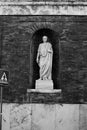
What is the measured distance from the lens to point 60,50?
13141 millimetres

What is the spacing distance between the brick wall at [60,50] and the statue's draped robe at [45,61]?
18.5 inches

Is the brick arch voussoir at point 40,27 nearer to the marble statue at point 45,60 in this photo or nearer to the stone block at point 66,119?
the marble statue at point 45,60

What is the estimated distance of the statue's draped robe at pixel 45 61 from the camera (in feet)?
42.4

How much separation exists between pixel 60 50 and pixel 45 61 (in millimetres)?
821

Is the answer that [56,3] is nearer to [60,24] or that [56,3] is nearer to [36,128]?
[60,24]

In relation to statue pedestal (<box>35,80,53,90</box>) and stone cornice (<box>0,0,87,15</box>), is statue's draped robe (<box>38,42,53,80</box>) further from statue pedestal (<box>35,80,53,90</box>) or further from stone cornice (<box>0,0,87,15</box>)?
stone cornice (<box>0,0,87,15</box>)

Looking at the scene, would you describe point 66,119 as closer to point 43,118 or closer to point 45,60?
point 43,118

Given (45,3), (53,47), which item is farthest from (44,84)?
(45,3)

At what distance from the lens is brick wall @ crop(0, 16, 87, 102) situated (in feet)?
42.2

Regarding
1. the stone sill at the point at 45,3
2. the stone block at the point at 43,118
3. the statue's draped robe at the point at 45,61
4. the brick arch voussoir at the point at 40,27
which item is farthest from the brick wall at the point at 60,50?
the stone block at the point at 43,118

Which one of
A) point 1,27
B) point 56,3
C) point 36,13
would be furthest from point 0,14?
point 56,3

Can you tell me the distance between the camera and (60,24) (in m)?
13.3

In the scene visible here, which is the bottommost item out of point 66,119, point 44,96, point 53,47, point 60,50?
point 66,119

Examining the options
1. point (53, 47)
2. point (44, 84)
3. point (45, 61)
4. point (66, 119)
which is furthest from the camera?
point (53, 47)
